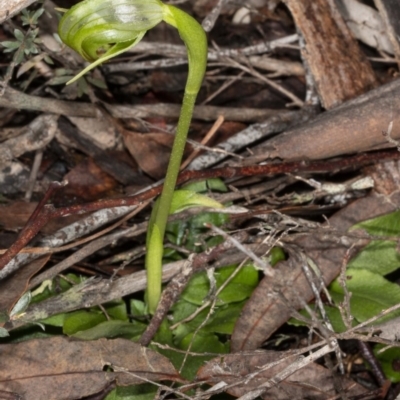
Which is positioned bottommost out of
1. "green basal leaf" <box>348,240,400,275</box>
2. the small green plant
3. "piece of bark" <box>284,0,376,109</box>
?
"green basal leaf" <box>348,240,400,275</box>

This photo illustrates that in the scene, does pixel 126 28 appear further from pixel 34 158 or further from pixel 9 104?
pixel 34 158

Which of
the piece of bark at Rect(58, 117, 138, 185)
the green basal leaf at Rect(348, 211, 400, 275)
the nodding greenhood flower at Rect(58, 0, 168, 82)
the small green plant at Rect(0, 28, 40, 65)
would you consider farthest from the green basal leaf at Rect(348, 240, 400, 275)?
the small green plant at Rect(0, 28, 40, 65)

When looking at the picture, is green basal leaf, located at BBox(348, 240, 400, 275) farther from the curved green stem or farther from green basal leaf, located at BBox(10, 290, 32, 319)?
green basal leaf, located at BBox(10, 290, 32, 319)

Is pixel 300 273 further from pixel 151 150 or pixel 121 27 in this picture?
pixel 121 27

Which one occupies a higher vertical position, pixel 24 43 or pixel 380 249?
pixel 24 43

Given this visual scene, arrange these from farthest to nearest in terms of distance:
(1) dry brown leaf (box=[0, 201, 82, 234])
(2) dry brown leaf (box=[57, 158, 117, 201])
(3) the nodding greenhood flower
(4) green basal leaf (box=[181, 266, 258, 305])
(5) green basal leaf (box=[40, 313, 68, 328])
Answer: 1. (2) dry brown leaf (box=[57, 158, 117, 201])
2. (1) dry brown leaf (box=[0, 201, 82, 234])
3. (4) green basal leaf (box=[181, 266, 258, 305])
4. (5) green basal leaf (box=[40, 313, 68, 328])
5. (3) the nodding greenhood flower

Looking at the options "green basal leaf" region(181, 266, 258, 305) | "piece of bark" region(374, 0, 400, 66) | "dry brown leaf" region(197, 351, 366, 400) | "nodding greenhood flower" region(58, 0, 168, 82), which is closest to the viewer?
"nodding greenhood flower" region(58, 0, 168, 82)

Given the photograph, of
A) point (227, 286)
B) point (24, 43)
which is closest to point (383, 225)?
point (227, 286)

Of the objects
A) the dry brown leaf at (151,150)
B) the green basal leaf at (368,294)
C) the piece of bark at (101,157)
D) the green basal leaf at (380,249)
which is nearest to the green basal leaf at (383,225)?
the green basal leaf at (380,249)
